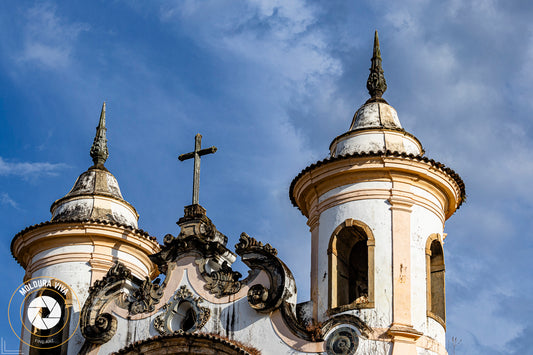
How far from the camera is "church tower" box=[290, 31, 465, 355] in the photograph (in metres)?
20.0

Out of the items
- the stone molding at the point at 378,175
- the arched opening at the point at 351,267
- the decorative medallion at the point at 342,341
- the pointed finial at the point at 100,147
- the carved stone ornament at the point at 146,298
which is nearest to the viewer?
the decorative medallion at the point at 342,341

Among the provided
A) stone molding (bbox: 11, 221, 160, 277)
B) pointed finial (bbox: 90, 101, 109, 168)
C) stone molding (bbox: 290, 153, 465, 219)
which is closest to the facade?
stone molding (bbox: 290, 153, 465, 219)

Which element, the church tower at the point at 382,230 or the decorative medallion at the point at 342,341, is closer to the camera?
the decorative medallion at the point at 342,341

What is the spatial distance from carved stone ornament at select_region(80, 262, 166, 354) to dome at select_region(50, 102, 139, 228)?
6.28ft

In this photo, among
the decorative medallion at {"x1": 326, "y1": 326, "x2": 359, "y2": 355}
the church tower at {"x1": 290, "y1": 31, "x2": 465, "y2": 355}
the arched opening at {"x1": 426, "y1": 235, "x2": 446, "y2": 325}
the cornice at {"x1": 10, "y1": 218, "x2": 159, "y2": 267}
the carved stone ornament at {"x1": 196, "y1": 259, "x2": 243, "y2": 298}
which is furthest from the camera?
the cornice at {"x1": 10, "y1": 218, "x2": 159, "y2": 267}

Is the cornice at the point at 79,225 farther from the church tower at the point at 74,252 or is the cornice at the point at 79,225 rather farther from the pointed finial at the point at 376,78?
the pointed finial at the point at 376,78

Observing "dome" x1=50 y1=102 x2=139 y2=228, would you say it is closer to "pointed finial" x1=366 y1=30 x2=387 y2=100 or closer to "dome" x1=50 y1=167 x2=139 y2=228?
"dome" x1=50 y1=167 x2=139 y2=228

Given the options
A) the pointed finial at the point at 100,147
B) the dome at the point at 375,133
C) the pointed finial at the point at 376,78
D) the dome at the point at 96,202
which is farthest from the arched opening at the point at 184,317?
the pointed finial at the point at 376,78

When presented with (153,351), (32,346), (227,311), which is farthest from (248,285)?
(32,346)

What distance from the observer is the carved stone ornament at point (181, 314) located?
69.4ft

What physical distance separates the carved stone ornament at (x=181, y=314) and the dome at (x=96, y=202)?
3179mm

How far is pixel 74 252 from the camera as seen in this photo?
23578 millimetres

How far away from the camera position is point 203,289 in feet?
70.0

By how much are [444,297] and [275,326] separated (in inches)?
125
